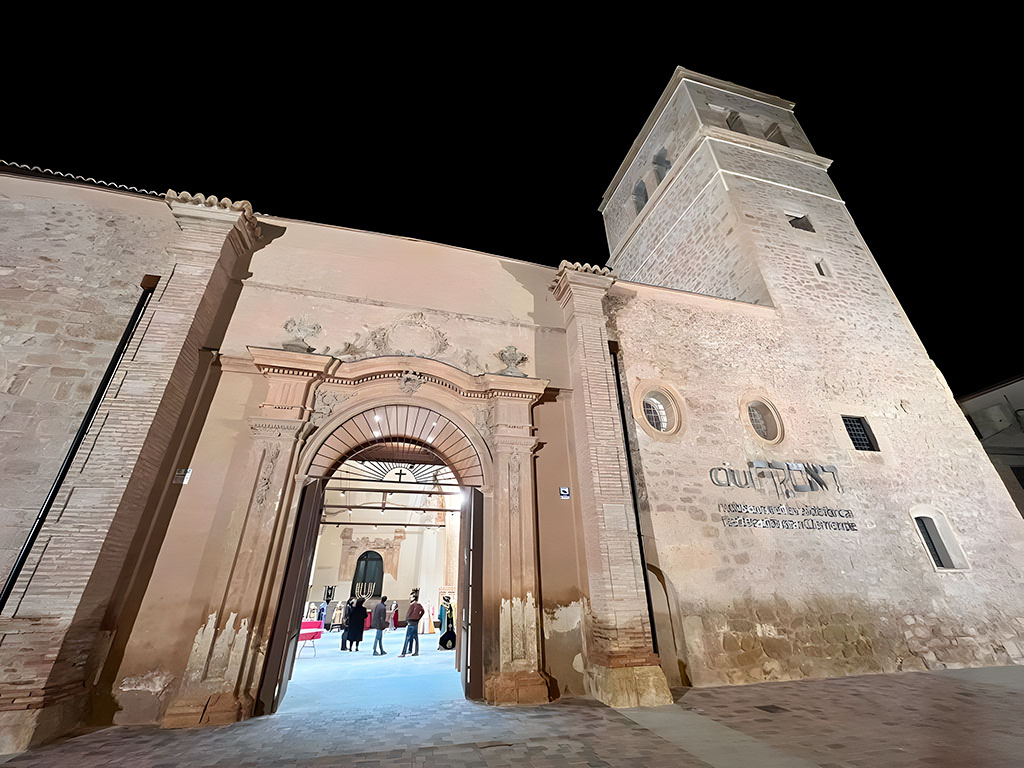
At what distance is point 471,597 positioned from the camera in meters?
5.45

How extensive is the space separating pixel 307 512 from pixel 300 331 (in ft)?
8.33

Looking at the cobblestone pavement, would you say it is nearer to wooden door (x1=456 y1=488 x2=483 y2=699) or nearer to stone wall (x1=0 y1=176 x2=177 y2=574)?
wooden door (x1=456 y1=488 x2=483 y2=699)

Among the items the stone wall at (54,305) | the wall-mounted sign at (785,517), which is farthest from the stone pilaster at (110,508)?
the wall-mounted sign at (785,517)

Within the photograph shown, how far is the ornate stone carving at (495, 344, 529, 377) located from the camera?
659cm

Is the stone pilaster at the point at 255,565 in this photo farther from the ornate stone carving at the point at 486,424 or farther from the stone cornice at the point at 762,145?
the stone cornice at the point at 762,145

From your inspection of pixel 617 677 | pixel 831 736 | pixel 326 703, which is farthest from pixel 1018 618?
pixel 326 703

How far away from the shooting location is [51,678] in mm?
3518

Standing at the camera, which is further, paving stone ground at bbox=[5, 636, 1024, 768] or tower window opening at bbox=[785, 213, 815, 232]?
tower window opening at bbox=[785, 213, 815, 232]

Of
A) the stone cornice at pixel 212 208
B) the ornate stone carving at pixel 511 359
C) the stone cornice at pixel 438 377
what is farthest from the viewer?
Answer: the ornate stone carving at pixel 511 359

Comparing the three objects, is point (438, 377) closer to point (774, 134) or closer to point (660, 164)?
point (660, 164)

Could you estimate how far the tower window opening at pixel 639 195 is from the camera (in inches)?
609

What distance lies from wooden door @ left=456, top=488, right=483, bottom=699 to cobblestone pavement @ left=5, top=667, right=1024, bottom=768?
0.31 meters

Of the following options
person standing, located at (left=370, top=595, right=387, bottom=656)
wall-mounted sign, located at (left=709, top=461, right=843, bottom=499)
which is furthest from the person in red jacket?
wall-mounted sign, located at (left=709, top=461, right=843, bottom=499)

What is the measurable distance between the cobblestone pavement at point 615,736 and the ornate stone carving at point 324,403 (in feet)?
10.1
